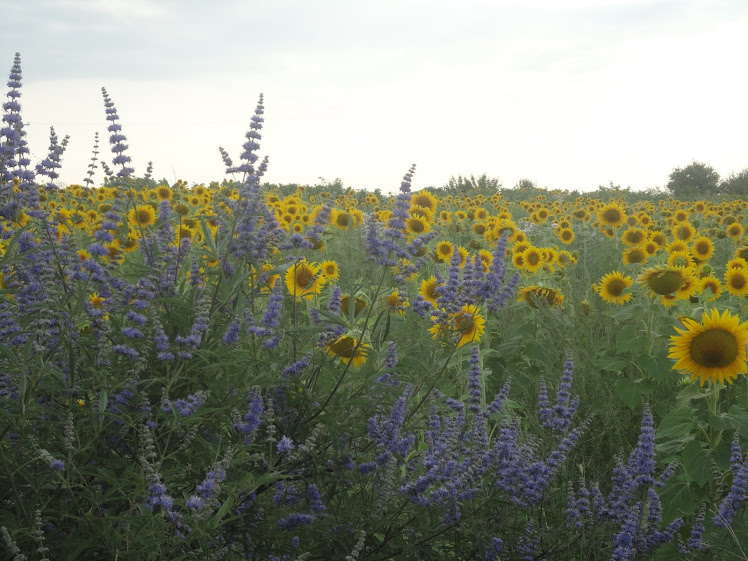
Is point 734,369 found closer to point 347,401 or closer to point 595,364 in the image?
point 595,364

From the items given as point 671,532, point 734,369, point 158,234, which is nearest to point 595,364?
point 734,369

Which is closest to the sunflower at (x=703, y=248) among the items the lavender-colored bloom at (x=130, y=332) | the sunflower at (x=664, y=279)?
the sunflower at (x=664, y=279)

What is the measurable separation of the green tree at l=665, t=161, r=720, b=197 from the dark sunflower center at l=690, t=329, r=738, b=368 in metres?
28.0

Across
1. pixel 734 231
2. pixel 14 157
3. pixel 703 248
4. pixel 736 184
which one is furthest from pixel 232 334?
pixel 736 184

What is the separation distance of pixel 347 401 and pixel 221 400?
1.46 ft

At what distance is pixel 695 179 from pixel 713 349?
29984 millimetres

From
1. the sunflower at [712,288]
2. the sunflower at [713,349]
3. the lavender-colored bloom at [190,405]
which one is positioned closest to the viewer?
the lavender-colored bloom at [190,405]

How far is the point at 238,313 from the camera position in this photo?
2.72m

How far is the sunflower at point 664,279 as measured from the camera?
5172mm

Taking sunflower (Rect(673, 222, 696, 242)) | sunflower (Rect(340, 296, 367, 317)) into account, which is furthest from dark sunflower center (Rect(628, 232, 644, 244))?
sunflower (Rect(340, 296, 367, 317))

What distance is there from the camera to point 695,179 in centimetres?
3084

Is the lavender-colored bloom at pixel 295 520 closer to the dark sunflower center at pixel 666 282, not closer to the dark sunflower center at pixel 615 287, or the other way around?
the dark sunflower center at pixel 666 282

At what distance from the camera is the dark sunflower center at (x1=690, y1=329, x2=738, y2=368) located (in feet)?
12.1

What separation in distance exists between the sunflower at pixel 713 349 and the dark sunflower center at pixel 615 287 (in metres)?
2.42
